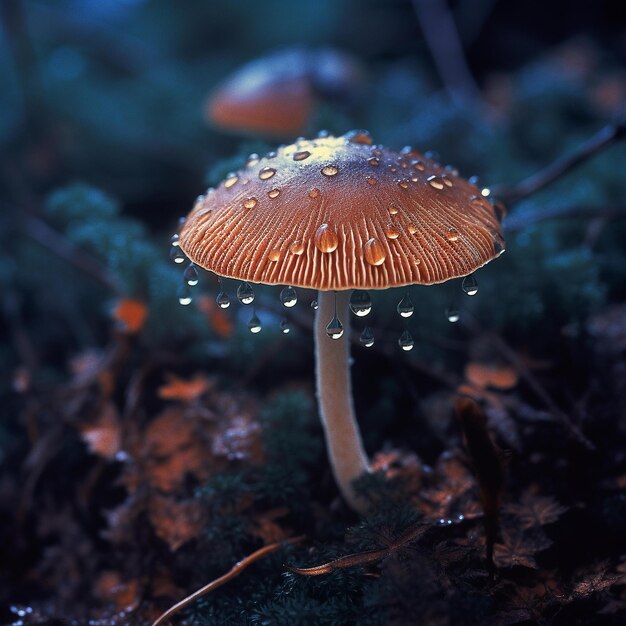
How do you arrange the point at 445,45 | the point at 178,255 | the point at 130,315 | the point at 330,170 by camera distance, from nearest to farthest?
the point at 330,170, the point at 178,255, the point at 130,315, the point at 445,45

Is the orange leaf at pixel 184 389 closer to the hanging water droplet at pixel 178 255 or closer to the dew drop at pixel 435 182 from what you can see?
the hanging water droplet at pixel 178 255

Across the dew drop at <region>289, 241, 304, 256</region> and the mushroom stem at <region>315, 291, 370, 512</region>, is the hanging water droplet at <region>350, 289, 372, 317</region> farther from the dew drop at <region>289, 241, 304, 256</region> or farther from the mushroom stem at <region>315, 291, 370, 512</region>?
the dew drop at <region>289, 241, 304, 256</region>

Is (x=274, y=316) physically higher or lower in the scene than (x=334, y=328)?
higher

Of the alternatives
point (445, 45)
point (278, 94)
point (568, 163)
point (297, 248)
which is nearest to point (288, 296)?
point (297, 248)

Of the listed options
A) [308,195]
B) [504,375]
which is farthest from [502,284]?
[308,195]

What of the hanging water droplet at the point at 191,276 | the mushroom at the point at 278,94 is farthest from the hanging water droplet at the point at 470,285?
the mushroom at the point at 278,94

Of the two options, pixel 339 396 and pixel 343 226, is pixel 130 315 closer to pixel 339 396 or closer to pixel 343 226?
pixel 339 396

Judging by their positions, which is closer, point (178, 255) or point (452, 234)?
point (452, 234)
